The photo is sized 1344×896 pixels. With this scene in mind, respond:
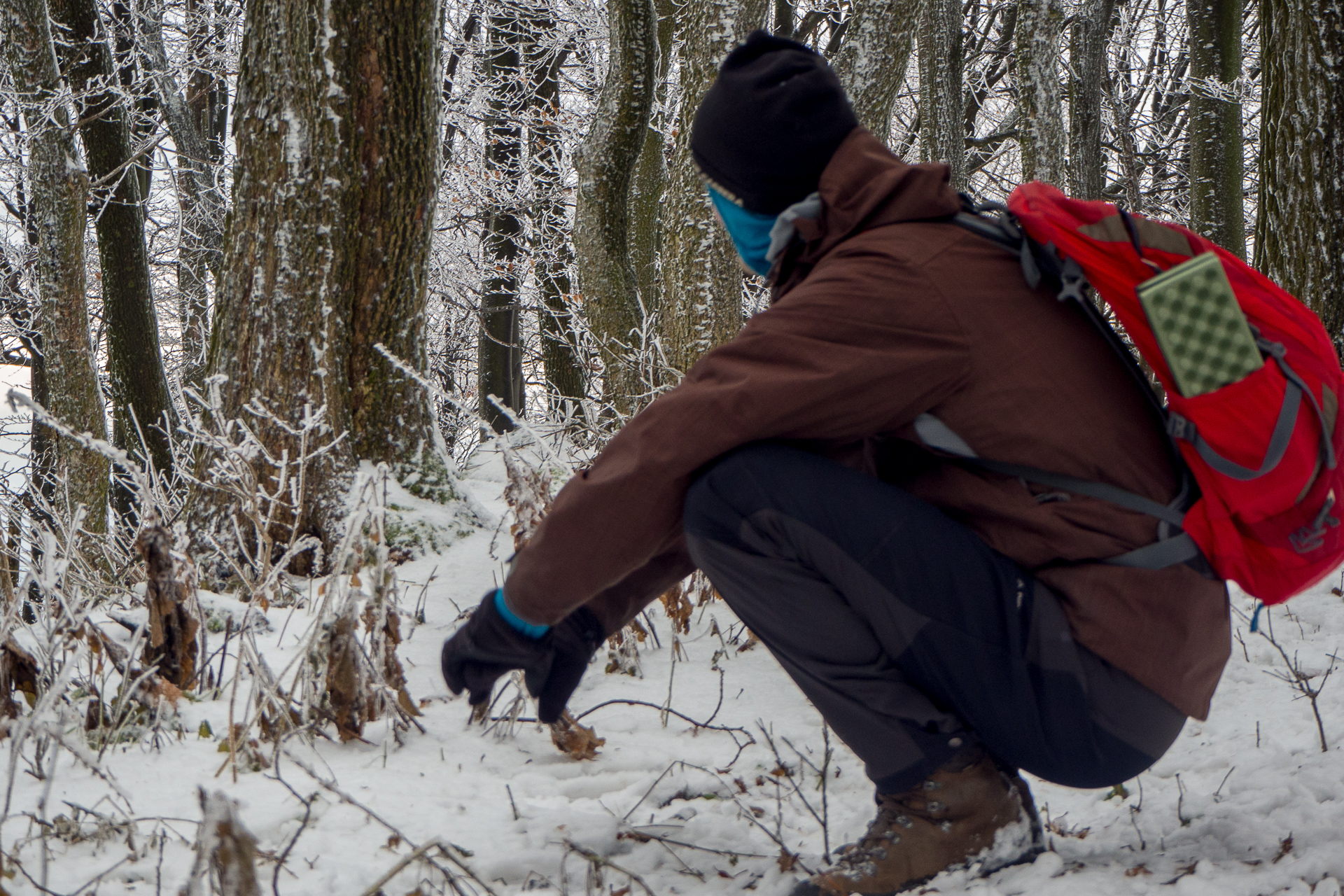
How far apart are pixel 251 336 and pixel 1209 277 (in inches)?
110

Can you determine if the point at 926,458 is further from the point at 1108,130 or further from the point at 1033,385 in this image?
the point at 1108,130

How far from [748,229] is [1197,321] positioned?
734 mm

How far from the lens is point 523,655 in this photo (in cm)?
164

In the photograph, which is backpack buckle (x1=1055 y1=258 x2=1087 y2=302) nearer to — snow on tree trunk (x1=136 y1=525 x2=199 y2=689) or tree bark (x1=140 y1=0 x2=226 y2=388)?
snow on tree trunk (x1=136 y1=525 x2=199 y2=689)

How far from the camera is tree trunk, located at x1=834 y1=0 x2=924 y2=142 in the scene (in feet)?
16.9

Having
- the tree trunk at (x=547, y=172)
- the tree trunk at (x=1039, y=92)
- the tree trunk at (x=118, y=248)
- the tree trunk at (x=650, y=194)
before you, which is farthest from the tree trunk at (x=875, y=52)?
the tree trunk at (x=547, y=172)

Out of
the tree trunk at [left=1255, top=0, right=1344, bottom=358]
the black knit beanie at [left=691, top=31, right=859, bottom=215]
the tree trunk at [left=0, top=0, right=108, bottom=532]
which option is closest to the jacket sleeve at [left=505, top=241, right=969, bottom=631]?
the black knit beanie at [left=691, top=31, right=859, bottom=215]

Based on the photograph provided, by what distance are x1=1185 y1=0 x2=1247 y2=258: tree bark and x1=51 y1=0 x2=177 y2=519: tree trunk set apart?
25.8 feet

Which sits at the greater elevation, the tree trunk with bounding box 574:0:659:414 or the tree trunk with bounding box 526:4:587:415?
the tree trunk with bounding box 526:4:587:415

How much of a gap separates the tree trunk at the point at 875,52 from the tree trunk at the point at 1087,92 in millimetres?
4593

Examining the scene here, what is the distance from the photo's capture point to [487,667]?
168 cm

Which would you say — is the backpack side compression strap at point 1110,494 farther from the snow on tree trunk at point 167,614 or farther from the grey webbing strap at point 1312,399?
the snow on tree trunk at point 167,614

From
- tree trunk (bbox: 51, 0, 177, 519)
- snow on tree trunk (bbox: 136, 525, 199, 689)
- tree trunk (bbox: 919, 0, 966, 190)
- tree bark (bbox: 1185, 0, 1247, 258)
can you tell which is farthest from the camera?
Answer: tree trunk (bbox: 919, 0, 966, 190)

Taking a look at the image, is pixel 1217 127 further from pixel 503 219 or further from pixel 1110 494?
pixel 503 219
